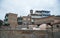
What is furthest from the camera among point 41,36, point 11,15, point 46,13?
point 46,13

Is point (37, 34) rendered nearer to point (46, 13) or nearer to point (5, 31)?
point (5, 31)

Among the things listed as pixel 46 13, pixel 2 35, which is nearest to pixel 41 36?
pixel 2 35

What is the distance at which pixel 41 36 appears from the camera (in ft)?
11.8

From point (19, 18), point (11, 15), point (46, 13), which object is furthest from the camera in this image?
point (46, 13)

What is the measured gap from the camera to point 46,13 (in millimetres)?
39250

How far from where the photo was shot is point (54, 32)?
365 cm

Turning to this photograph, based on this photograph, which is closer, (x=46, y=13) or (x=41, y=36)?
(x=41, y=36)

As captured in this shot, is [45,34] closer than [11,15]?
Yes

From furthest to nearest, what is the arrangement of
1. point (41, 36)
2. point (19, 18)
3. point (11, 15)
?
point (19, 18) < point (11, 15) < point (41, 36)

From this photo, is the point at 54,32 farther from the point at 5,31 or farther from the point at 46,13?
the point at 46,13

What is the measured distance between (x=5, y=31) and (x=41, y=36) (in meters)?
1.04

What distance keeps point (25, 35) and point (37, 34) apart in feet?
1.13

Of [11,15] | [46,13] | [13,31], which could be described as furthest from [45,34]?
[46,13]

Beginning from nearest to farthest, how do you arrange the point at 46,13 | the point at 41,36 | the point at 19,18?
the point at 41,36
the point at 19,18
the point at 46,13
